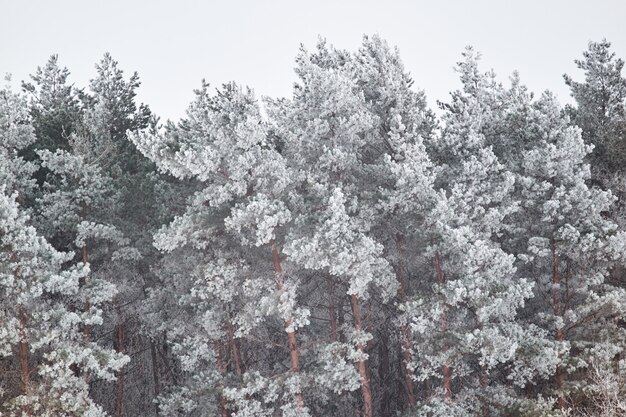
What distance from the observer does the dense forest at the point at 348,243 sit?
58.1 ft

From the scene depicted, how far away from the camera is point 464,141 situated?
20109 mm

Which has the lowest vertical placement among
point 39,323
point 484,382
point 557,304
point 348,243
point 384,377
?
point 484,382

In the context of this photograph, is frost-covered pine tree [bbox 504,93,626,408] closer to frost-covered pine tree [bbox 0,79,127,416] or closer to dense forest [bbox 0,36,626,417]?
dense forest [bbox 0,36,626,417]

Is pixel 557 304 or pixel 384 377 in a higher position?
pixel 557 304

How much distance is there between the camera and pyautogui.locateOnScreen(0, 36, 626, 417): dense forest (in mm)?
17719

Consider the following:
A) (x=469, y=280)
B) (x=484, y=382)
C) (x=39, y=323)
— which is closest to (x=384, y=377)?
(x=484, y=382)

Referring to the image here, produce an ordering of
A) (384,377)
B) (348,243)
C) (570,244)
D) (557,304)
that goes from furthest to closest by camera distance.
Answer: (384,377)
(557,304)
(570,244)
(348,243)

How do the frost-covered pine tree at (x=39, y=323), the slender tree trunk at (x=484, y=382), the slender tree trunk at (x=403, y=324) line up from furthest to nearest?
the slender tree trunk at (x=403, y=324) → the slender tree trunk at (x=484, y=382) → the frost-covered pine tree at (x=39, y=323)

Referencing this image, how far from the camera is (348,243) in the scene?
17891mm

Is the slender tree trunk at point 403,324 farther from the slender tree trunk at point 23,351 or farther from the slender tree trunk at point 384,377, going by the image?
the slender tree trunk at point 23,351

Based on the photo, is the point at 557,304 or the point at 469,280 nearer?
the point at 469,280

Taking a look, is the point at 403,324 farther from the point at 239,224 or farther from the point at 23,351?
the point at 23,351

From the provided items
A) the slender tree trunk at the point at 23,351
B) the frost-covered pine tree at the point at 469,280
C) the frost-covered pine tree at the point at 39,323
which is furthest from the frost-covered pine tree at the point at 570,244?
the slender tree trunk at the point at 23,351

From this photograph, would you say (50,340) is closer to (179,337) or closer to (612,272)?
(179,337)
